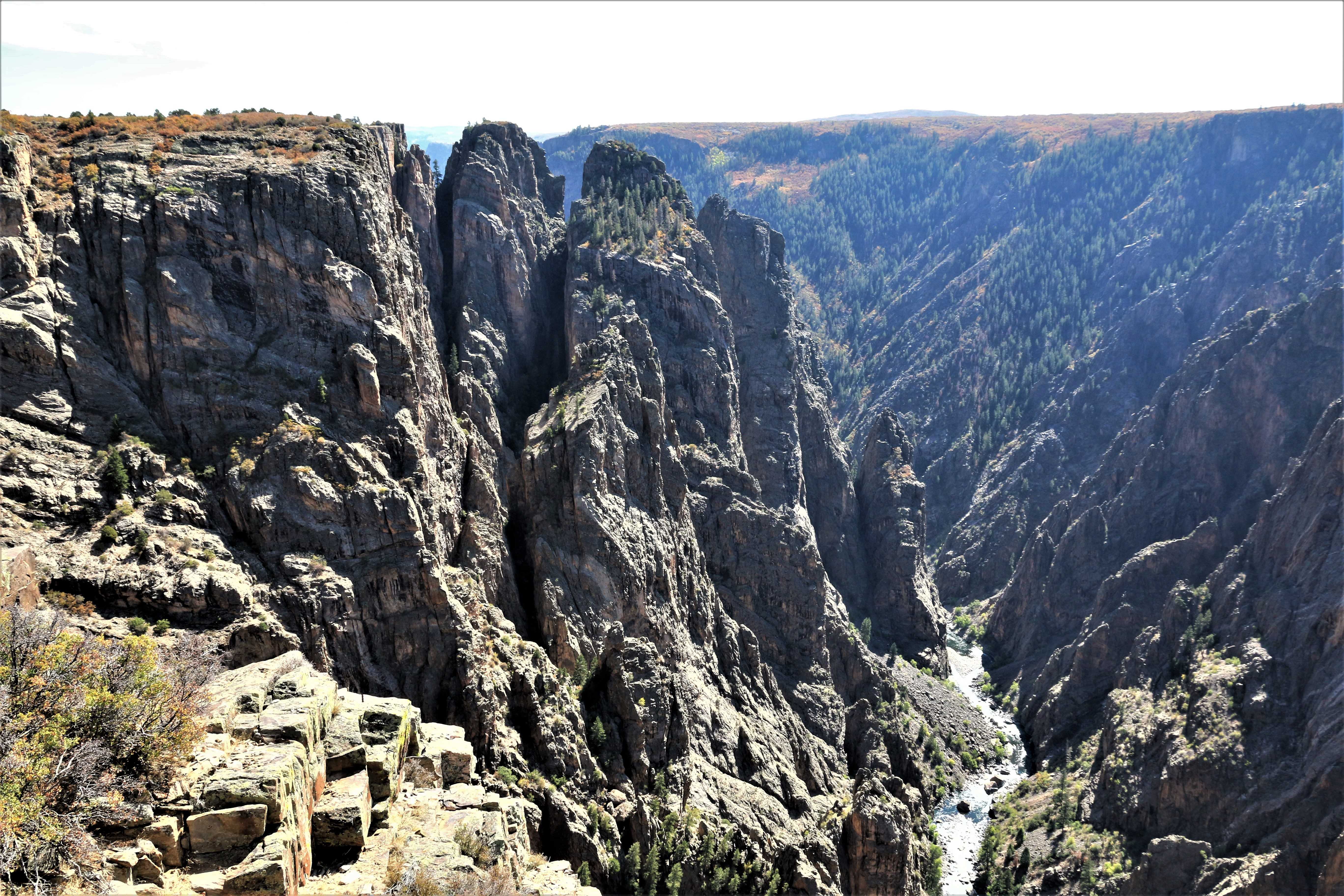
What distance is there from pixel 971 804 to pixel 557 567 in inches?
2688

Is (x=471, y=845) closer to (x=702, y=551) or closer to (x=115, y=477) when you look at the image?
(x=115, y=477)

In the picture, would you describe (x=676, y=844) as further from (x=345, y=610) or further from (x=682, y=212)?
(x=682, y=212)

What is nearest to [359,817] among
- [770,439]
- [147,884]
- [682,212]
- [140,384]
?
[147,884]

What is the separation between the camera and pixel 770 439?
12838cm

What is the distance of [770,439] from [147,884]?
4244 inches

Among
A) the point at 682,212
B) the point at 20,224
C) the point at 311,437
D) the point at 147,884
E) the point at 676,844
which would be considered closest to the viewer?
the point at 147,884

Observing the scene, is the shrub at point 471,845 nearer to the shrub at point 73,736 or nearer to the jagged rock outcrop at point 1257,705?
the shrub at point 73,736

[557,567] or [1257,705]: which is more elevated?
[557,567]

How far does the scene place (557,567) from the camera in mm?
74375

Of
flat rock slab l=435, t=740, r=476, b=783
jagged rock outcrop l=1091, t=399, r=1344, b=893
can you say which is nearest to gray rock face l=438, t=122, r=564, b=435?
flat rock slab l=435, t=740, r=476, b=783

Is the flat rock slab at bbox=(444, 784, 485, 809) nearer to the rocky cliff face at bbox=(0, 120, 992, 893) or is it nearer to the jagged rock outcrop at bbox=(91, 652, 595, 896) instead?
the jagged rock outcrop at bbox=(91, 652, 595, 896)

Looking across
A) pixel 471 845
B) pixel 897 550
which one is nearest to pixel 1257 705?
pixel 897 550

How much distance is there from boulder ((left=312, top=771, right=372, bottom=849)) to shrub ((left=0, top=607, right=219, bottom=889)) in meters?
4.93

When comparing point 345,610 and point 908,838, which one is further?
point 908,838
